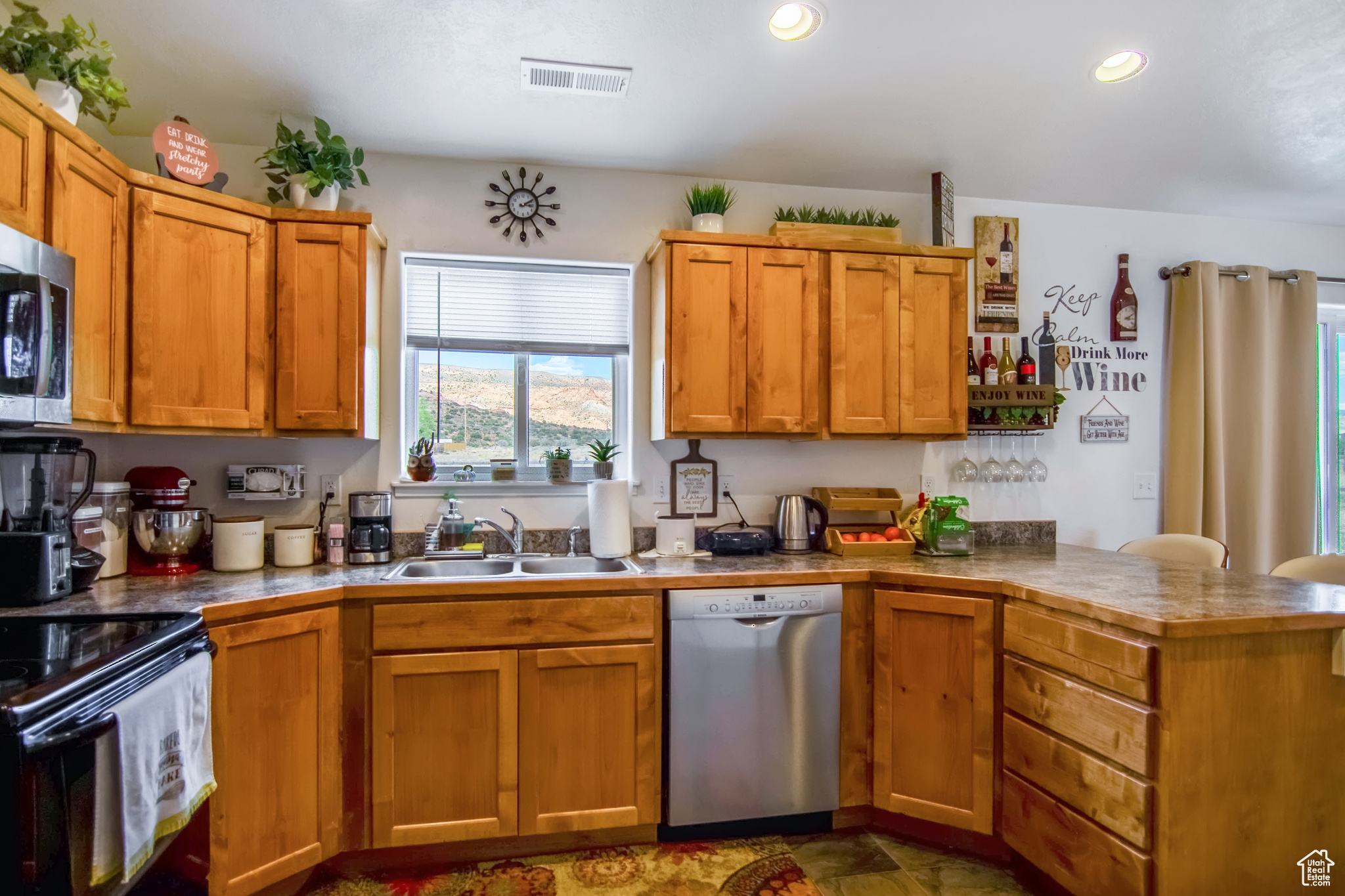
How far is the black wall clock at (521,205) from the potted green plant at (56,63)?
1.24 m

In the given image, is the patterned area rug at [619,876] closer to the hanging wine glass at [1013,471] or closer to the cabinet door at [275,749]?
the cabinet door at [275,749]

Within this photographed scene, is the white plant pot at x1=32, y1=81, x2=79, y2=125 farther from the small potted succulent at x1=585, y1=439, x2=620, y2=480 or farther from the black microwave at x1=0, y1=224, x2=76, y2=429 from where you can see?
the small potted succulent at x1=585, y1=439, x2=620, y2=480

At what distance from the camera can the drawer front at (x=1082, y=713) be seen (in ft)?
5.54

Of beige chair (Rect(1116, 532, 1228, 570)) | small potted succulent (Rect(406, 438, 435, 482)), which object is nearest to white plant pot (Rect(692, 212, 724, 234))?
small potted succulent (Rect(406, 438, 435, 482))

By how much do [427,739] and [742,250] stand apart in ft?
6.71

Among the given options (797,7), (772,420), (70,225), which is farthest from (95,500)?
(797,7)

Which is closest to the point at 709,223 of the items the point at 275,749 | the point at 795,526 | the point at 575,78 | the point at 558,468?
the point at 575,78

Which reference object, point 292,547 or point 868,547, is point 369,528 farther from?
point 868,547

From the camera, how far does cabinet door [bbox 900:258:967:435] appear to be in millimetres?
2805

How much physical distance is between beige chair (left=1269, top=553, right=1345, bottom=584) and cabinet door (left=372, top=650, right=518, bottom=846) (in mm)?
2703

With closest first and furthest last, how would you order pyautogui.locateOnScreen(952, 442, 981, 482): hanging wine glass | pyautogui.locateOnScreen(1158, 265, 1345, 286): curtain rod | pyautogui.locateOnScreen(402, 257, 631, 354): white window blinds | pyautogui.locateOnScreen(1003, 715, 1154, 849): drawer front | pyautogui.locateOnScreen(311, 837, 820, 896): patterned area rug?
pyautogui.locateOnScreen(1003, 715, 1154, 849): drawer front, pyautogui.locateOnScreen(311, 837, 820, 896): patterned area rug, pyautogui.locateOnScreen(402, 257, 631, 354): white window blinds, pyautogui.locateOnScreen(952, 442, 981, 482): hanging wine glass, pyautogui.locateOnScreen(1158, 265, 1345, 286): curtain rod

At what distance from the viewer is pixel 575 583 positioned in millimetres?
2209

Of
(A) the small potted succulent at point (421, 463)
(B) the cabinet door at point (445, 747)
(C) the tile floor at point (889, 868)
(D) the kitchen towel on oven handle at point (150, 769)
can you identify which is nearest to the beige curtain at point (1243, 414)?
(C) the tile floor at point (889, 868)

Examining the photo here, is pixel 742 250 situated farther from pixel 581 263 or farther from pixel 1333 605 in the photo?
pixel 1333 605
